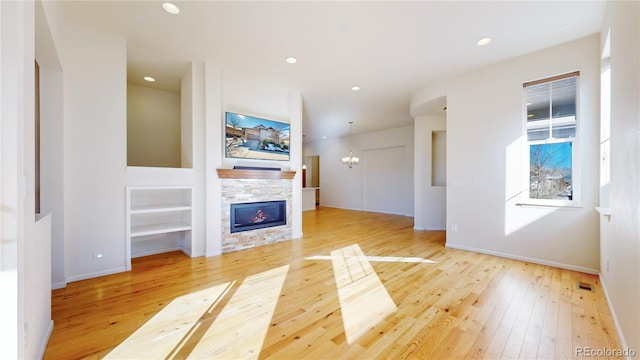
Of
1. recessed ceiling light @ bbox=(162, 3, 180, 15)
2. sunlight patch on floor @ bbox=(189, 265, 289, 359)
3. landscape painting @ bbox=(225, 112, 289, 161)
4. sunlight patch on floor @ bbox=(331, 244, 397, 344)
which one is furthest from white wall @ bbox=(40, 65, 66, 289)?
sunlight patch on floor @ bbox=(331, 244, 397, 344)

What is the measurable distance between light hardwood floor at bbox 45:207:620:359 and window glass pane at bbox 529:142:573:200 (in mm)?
1053

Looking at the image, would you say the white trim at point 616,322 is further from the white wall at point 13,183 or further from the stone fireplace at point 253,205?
the stone fireplace at point 253,205

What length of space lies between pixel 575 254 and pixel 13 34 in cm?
557

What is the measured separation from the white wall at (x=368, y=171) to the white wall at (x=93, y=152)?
760 cm

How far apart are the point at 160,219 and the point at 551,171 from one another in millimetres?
6105

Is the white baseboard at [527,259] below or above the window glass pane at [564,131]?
below

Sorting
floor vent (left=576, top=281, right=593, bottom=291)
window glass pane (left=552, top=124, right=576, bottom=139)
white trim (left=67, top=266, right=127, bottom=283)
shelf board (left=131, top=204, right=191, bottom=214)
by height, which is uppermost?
window glass pane (left=552, top=124, right=576, bottom=139)

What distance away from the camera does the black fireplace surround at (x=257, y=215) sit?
433cm

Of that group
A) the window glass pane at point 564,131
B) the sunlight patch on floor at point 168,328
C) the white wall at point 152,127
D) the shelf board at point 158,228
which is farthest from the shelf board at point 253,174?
the window glass pane at point 564,131

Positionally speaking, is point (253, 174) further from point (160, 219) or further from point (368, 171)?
point (368, 171)

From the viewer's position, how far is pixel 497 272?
3.26m

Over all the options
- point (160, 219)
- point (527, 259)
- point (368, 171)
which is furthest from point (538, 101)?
point (160, 219)

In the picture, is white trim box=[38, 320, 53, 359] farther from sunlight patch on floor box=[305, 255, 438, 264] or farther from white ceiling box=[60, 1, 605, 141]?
white ceiling box=[60, 1, 605, 141]

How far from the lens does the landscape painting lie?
4.28 meters
